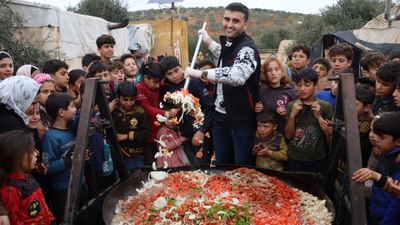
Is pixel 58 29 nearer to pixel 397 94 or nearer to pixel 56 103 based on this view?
pixel 56 103

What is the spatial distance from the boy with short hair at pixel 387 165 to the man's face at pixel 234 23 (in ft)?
5.25

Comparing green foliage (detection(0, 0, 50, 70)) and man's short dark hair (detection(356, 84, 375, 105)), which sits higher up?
green foliage (detection(0, 0, 50, 70))

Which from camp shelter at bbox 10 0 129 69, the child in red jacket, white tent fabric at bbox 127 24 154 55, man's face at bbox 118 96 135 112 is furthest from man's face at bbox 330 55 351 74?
white tent fabric at bbox 127 24 154 55

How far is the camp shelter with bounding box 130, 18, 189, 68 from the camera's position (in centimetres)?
1819

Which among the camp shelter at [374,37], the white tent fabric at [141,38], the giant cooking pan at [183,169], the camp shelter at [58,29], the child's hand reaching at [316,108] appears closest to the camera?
the giant cooking pan at [183,169]

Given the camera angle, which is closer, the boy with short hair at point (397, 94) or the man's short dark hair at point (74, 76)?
the boy with short hair at point (397, 94)

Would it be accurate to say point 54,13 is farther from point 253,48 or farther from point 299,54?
point 253,48

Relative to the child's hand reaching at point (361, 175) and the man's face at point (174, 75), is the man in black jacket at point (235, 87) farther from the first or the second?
the child's hand reaching at point (361, 175)

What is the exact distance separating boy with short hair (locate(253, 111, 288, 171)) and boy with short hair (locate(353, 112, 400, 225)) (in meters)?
1.25

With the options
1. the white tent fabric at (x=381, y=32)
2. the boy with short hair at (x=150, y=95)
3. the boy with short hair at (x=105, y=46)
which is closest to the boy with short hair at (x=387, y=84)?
the boy with short hair at (x=150, y=95)

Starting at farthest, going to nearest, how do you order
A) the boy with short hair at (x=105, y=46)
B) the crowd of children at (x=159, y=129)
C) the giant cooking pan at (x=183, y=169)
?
the boy with short hair at (x=105, y=46), the giant cooking pan at (x=183, y=169), the crowd of children at (x=159, y=129)

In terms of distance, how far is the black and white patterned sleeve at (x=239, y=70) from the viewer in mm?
3375

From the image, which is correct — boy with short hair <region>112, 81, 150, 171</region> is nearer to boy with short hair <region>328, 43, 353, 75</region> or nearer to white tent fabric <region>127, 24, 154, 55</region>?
boy with short hair <region>328, 43, 353, 75</region>

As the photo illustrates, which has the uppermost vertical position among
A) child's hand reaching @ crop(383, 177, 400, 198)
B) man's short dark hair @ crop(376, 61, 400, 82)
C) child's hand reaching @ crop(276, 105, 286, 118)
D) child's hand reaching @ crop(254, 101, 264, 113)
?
man's short dark hair @ crop(376, 61, 400, 82)
